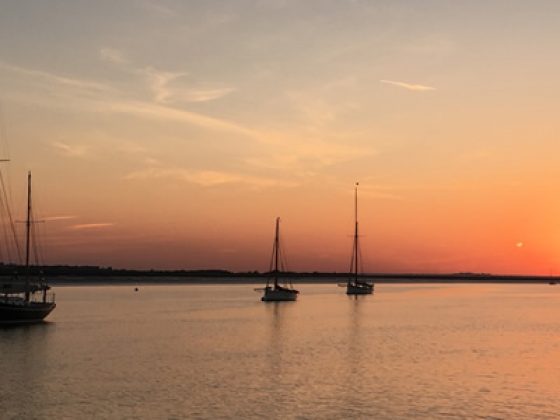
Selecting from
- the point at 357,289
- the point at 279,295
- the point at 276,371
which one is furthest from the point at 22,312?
the point at 357,289

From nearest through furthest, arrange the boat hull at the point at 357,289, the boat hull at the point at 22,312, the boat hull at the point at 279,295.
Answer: the boat hull at the point at 22,312
the boat hull at the point at 279,295
the boat hull at the point at 357,289

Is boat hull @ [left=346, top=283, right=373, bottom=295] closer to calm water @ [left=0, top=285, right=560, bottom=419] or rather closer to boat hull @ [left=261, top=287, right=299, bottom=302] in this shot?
boat hull @ [left=261, top=287, right=299, bottom=302]

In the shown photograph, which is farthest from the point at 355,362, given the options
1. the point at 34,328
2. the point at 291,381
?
the point at 34,328

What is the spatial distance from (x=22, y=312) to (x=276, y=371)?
42.0 meters

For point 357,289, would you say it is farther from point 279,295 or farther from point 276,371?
point 276,371

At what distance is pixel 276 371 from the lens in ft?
145

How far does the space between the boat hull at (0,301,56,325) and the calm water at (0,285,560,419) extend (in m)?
1.94

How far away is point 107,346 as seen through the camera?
191 feet

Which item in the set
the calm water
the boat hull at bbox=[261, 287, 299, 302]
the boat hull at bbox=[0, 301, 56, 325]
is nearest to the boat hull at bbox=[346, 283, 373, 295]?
the boat hull at bbox=[261, 287, 299, 302]

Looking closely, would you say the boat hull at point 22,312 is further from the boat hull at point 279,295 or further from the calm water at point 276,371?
the boat hull at point 279,295

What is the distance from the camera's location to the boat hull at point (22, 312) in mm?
74250

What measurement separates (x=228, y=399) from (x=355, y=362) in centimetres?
1613

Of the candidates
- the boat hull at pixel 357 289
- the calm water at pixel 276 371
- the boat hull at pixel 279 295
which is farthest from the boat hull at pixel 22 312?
the boat hull at pixel 357 289

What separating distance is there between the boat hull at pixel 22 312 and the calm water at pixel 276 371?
1.94m
